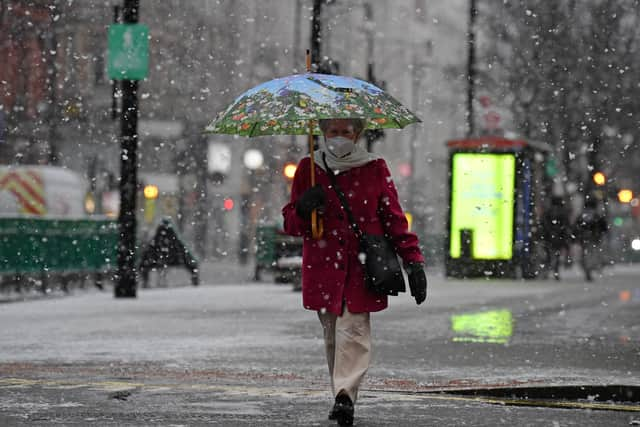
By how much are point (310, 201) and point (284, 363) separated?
4001 millimetres

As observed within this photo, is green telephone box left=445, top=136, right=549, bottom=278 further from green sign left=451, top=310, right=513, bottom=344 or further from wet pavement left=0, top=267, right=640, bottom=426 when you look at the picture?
green sign left=451, top=310, right=513, bottom=344

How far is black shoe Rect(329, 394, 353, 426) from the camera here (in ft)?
26.1

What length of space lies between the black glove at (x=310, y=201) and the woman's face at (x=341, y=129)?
37 centimetres

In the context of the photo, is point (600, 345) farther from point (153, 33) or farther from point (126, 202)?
point (153, 33)

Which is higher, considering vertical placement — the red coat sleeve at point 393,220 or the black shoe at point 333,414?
the red coat sleeve at point 393,220

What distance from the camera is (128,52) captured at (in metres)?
20.1

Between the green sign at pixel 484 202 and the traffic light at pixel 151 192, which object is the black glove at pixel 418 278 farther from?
the traffic light at pixel 151 192

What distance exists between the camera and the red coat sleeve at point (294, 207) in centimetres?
816

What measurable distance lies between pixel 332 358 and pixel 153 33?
4264 centimetres

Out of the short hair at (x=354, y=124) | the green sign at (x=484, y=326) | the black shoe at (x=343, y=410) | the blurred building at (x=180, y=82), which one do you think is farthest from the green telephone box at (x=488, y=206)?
the black shoe at (x=343, y=410)

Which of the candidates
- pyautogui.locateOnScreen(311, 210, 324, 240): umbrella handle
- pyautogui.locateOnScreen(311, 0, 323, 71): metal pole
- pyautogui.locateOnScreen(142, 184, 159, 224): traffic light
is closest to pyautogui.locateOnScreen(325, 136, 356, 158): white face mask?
pyautogui.locateOnScreen(311, 210, 324, 240): umbrella handle

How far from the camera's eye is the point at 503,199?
30359mm

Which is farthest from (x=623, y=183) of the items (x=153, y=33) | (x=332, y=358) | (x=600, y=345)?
(x=332, y=358)

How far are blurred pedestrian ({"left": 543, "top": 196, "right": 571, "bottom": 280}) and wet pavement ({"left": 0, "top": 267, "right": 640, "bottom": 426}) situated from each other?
43.9ft
